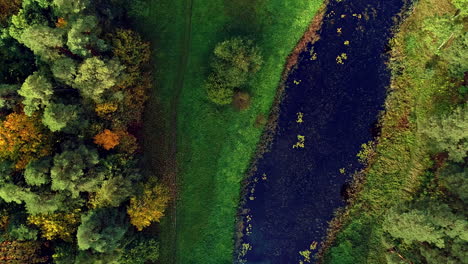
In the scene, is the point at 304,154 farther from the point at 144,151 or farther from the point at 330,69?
the point at 144,151

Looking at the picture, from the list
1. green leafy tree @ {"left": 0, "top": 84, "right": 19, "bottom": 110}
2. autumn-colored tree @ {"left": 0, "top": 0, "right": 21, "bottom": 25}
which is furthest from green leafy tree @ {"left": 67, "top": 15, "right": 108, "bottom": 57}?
autumn-colored tree @ {"left": 0, "top": 0, "right": 21, "bottom": 25}

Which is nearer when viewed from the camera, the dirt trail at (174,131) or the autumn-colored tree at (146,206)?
the autumn-colored tree at (146,206)

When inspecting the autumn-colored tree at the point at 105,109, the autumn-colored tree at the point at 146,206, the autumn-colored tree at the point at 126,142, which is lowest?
the autumn-colored tree at the point at 146,206

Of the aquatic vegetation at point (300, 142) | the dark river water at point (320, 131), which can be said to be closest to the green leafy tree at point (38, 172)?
the dark river water at point (320, 131)

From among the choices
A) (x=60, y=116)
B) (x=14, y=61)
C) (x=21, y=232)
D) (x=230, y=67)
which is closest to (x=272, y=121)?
(x=230, y=67)

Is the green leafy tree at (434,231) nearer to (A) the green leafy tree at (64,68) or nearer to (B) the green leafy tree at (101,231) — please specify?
(B) the green leafy tree at (101,231)
